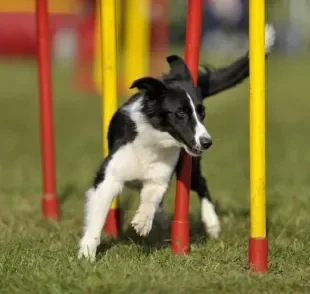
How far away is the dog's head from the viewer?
5.68 metres

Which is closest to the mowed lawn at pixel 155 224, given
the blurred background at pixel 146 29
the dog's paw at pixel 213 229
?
the dog's paw at pixel 213 229

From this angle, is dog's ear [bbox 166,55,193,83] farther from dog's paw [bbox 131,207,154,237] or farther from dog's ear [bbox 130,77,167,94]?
dog's paw [bbox 131,207,154,237]

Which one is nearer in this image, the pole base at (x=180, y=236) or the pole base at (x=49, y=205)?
the pole base at (x=180, y=236)

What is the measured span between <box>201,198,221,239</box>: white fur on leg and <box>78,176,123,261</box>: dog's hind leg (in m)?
1.17

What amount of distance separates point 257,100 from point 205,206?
198cm

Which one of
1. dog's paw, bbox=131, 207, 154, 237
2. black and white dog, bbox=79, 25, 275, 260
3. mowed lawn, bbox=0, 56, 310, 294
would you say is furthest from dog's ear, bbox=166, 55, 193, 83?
mowed lawn, bbox=0, 56, 310, 294

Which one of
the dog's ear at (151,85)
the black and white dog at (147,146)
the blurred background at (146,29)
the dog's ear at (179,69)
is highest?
the dog's ear at (179,69)

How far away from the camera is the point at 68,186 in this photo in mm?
9500

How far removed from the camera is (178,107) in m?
5.79

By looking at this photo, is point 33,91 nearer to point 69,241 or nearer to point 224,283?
point 69,241

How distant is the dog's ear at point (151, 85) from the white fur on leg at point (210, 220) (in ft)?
4.91

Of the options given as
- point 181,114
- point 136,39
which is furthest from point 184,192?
point 136,39

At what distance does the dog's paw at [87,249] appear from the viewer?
5844mm

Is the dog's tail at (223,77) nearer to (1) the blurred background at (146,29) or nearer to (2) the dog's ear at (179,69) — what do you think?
(2) the dog's ear at (179,69)
